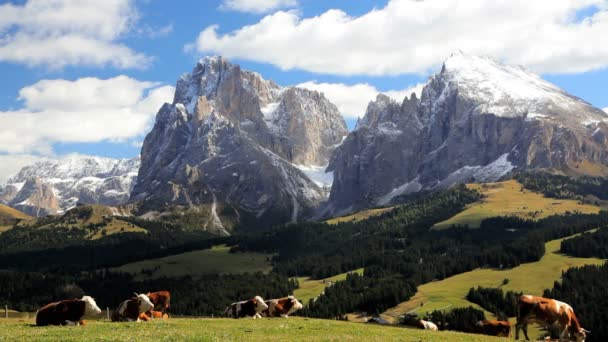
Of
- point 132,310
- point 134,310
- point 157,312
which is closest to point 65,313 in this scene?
point 132,310

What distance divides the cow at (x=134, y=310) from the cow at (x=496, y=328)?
37.5 m

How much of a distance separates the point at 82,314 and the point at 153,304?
9313 millimetres

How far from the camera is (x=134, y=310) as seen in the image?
63156 mm

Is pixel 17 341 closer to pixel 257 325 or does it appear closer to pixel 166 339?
pixel 166 339

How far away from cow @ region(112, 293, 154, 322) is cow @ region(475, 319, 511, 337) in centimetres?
3754

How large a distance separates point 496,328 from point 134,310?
40142 millimetres

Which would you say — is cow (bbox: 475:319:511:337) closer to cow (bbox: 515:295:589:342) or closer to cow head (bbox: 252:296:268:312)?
cow (bbox: 515:295:589:342)

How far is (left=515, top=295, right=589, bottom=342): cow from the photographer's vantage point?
177 ft

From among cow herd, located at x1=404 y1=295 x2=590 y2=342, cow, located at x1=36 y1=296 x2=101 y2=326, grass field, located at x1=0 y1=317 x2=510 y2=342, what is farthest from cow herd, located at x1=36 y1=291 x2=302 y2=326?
cow herd, located at x1=404 y1=295 x2=590 y2=342

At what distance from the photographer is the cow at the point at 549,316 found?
53938 millimetres

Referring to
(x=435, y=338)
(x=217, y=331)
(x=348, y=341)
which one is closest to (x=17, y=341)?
(x=217, y=331)

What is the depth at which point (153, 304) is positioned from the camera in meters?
66.4

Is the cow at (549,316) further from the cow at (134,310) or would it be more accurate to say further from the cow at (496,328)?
the cow at (134,310)

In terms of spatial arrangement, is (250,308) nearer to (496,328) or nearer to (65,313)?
(65,313)
